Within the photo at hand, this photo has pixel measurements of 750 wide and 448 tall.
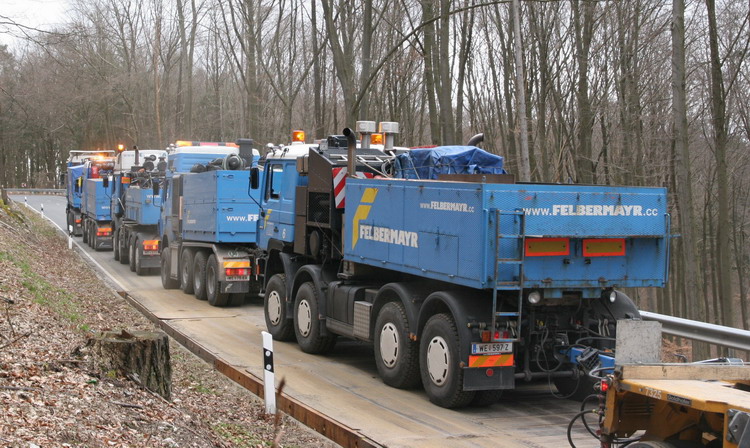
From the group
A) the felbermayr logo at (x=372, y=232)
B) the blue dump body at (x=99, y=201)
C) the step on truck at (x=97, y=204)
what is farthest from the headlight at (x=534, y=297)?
the blue dump body at (x=99, y=201)

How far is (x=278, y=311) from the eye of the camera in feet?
47.8

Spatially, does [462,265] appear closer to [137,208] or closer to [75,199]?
[137,208]

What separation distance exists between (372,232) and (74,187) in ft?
103

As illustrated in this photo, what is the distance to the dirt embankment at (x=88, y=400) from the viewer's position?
6.26 m

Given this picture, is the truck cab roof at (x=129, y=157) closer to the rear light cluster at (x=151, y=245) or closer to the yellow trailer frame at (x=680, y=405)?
the rear light cluster at (x=151, y=245)

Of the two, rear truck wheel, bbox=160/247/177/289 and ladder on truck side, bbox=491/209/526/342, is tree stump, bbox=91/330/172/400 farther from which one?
rear truck wheel, bbox=160/247/177/289

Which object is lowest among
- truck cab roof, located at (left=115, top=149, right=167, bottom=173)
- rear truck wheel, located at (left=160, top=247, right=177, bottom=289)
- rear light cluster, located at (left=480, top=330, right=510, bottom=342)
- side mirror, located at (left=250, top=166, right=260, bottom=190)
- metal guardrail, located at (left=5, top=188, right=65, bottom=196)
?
rear truck wheel, located at (left=160, top=247, right=177, bottom=289)

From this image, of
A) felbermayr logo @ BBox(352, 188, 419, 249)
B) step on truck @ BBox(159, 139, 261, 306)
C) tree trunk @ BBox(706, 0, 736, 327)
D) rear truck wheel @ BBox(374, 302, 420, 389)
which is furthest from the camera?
tree trunk @ BBox(706, 0, 736, 327)

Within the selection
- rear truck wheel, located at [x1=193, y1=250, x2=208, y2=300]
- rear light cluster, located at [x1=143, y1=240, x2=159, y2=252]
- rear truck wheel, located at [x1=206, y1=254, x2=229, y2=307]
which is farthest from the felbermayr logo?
rear light cluster, located at [x1=143, y1=240, x2=159, y2=252]

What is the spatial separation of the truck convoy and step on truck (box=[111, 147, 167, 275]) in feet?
41.6

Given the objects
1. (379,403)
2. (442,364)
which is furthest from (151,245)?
(442,364)

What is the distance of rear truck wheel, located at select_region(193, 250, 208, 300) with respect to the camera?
2022cm

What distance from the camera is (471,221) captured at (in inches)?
366

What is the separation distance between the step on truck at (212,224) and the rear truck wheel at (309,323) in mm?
3610
